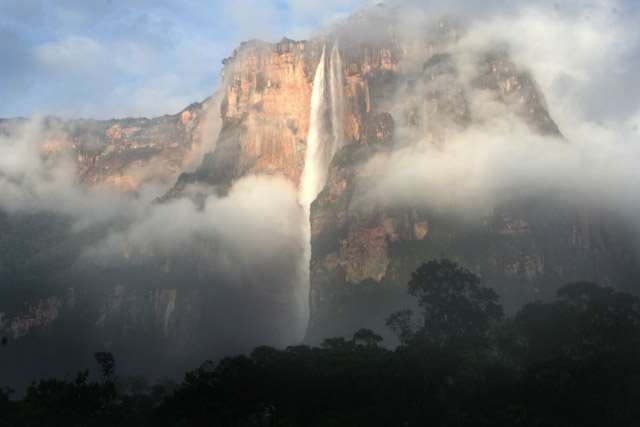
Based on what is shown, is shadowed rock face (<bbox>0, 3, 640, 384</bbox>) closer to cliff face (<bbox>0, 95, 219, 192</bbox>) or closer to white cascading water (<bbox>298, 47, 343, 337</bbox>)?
white cascading water (<bbox>298, 47, 343, 337</bbox>)

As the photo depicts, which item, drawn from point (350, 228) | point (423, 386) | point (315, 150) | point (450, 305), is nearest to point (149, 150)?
point (315, 150)

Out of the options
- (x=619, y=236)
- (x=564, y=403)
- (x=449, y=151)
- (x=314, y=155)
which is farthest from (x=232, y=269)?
(x=564, y=403)

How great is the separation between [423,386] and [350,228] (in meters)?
73.3

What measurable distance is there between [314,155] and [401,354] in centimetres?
9510

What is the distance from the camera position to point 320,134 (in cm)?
15162

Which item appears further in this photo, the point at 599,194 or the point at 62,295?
the point at 62,295

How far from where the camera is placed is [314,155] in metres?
151

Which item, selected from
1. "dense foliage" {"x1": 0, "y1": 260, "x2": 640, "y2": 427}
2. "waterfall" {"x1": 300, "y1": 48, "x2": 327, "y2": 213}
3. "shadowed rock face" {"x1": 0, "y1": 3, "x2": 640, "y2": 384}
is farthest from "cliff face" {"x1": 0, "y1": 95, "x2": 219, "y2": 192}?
"dense foliage" {"x1": 0, "y1": 260, "x2": 640, "y2": 427}

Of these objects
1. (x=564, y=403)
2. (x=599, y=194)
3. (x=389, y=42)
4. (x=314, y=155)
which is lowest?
(x=564, y=403)

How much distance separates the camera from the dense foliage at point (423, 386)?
167 feet

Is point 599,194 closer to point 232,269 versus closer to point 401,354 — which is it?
point 232,269

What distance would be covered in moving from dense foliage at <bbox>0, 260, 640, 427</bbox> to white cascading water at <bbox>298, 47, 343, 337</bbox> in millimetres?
80714

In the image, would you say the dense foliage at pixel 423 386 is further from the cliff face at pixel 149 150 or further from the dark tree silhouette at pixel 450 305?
the cliff face at pixel 149 150

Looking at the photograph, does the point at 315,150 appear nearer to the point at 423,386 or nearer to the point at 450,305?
the point at 450,305
